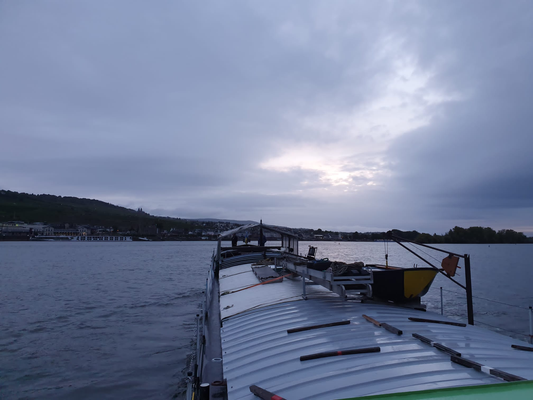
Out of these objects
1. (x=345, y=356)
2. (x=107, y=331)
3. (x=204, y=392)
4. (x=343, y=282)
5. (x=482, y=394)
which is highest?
(x=482, y=394)

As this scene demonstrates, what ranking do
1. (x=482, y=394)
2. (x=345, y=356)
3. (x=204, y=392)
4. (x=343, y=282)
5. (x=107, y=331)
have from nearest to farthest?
(x=482, y=394)
(x=204, y=392)
(x=345, y=356)
(x=343, y=282)
(x=107, y=331)

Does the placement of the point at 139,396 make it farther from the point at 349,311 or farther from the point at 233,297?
the point at 349,311

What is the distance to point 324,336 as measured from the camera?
7629mm

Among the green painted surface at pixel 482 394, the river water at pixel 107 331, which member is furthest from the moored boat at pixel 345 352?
the river water at pixel 107 331

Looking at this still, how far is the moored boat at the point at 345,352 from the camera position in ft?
17.9

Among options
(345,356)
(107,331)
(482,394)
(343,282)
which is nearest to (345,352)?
(345,356)

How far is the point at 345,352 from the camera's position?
6527 mm

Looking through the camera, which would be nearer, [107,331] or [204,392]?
[204,392]

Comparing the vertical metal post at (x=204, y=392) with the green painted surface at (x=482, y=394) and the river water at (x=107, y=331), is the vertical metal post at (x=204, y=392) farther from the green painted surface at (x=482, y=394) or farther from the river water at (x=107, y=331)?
the river water at (x=107, y=331)

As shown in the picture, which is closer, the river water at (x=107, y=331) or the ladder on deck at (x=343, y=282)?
the ladder on deck at (x=343, y=282)

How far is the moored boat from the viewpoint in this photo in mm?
5465

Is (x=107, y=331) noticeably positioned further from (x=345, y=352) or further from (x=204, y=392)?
(x=345, y=352)

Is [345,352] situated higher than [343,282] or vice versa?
[343,282]

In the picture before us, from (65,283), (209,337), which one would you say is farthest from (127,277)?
(209,337)
